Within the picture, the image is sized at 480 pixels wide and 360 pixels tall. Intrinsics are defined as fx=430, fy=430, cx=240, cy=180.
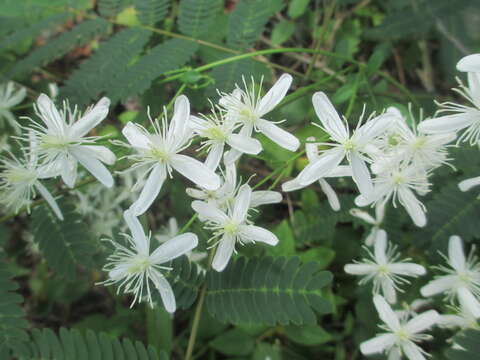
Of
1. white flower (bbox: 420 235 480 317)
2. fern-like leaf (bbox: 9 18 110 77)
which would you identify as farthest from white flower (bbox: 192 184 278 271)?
fern-like leaf (bbox: 9 18 110 77)

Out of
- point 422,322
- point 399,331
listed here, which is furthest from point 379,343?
point 422,322

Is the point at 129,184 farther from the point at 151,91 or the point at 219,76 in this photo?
the point at 219,76

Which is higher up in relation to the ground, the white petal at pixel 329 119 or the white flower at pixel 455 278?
the white petal at pixel 329 119

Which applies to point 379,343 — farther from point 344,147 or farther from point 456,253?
point 344,147

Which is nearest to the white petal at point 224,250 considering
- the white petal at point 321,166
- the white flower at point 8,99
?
the white petal at point 321,166

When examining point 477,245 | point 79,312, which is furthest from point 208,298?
point 79,312

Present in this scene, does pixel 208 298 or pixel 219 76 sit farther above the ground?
pixel 219 76

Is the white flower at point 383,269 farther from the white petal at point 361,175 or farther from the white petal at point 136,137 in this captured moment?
the white petal at point 136,137
